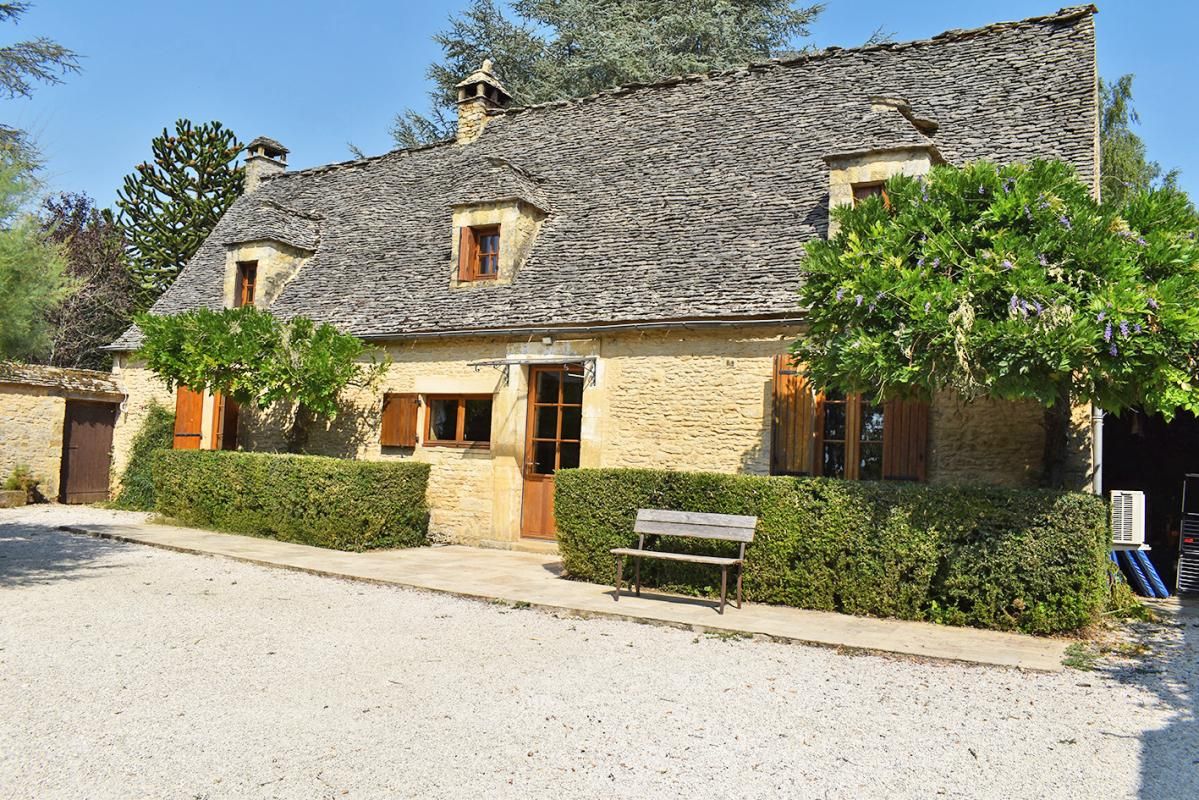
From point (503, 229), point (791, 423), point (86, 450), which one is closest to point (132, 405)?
point (86, 450)

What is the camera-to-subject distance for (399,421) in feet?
42.6

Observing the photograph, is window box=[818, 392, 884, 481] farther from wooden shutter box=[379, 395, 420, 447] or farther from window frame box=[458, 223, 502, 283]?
wooden shutter box=[379, 395, 420, 447]

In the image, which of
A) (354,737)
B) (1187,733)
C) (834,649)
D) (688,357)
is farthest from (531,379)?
(1187,733)

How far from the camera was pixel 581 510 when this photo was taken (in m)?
9.42

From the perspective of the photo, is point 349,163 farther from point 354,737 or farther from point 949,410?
point 354,737

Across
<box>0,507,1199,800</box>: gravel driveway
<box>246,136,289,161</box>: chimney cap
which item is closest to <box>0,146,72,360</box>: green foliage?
<box>0,507,1199,800</box>: gravel driveway

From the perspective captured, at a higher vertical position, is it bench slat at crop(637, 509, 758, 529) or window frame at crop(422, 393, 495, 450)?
window frame at crop(422, 393, 495, 450)

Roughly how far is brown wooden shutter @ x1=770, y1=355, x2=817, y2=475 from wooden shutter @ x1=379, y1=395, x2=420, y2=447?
5.49 meters

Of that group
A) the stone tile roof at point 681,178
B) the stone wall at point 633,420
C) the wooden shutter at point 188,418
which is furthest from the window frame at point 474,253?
the wooden shutter at point 188,418

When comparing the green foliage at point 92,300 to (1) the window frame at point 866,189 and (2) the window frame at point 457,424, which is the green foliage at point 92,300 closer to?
(2) the window frame at point 457,424

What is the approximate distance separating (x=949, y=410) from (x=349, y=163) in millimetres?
13443

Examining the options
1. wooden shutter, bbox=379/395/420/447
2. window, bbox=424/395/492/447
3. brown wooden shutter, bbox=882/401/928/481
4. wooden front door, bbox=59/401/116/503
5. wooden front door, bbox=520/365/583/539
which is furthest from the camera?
wooden front door, bbox=59/401/116/503

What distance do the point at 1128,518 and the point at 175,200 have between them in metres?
21.2

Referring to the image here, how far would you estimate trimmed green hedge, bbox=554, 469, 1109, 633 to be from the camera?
722 centimetres
